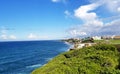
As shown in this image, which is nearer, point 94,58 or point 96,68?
point 96,68

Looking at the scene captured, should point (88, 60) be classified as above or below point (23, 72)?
above

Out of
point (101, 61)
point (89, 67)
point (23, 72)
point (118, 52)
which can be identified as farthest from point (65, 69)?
point (23, 72)

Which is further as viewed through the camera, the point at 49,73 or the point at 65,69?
the point at 65,69

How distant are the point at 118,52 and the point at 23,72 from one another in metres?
32.7

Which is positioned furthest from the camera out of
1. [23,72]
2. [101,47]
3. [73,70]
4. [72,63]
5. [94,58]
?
[23,72]

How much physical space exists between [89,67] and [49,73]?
803 centimetres

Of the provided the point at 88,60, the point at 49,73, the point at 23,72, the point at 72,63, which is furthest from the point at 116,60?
the point at 23,72

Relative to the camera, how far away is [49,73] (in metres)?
36.8

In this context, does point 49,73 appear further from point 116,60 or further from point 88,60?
point 116,60

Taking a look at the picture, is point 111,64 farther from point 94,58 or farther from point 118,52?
point 118,52

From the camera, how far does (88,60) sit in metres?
43.6

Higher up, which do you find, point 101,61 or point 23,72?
point 101,61

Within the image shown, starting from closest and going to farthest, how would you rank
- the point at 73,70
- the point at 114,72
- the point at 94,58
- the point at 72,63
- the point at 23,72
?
1. the point at 114,72
2. the point at 73,70
3. the point at 72,63
4. the point at 94,58
5. the point at 23,72

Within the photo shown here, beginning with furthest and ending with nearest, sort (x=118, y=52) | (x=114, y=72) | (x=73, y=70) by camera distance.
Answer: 1. (x=118, y=52)
2. (x=73, y=70)
3. (x=114, y=72)
